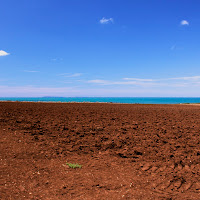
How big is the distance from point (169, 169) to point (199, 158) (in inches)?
92.8

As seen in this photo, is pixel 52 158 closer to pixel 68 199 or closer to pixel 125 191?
pixel 68 199

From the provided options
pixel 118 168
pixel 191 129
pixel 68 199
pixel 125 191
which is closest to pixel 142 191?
pixel 125 191

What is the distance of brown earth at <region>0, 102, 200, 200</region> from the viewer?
7.13 meters

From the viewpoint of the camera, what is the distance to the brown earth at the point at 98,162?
7129mm

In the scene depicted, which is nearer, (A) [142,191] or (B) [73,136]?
(A) [142,191]

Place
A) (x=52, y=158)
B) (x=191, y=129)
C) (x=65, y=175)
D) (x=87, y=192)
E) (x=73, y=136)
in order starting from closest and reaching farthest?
(x=87, y=192) < (x=65, y=175) < (x=52, y=158) < (x=73, y=136) < (x=191, y=129)

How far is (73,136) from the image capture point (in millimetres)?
13281

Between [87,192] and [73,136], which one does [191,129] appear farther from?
[87,192]

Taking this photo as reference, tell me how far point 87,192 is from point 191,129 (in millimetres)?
12083

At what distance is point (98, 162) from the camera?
9750mm

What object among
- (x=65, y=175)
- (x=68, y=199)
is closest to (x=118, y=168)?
(x=65, y=175)

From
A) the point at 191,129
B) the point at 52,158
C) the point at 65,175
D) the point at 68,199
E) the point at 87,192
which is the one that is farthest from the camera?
the point at 191,129

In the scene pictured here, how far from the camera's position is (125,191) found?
7176 mm

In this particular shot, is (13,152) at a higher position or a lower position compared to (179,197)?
higher
